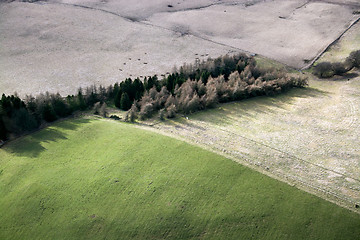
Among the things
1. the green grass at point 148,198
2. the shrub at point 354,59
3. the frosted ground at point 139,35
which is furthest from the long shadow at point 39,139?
the shrub at point 354,59

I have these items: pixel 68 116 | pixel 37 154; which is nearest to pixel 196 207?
pixel 37 154

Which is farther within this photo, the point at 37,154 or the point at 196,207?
the point at 37,154

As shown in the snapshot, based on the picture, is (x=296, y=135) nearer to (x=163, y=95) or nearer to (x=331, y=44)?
(x=163, y=95)

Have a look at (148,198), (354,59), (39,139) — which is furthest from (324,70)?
(39,139)

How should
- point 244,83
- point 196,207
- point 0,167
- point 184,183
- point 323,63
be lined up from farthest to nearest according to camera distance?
point 323,63 < point 244,83 < point 0,167 < point 184,183 < point 196,207

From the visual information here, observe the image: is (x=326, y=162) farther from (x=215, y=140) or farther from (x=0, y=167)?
(x=0, y=167)
